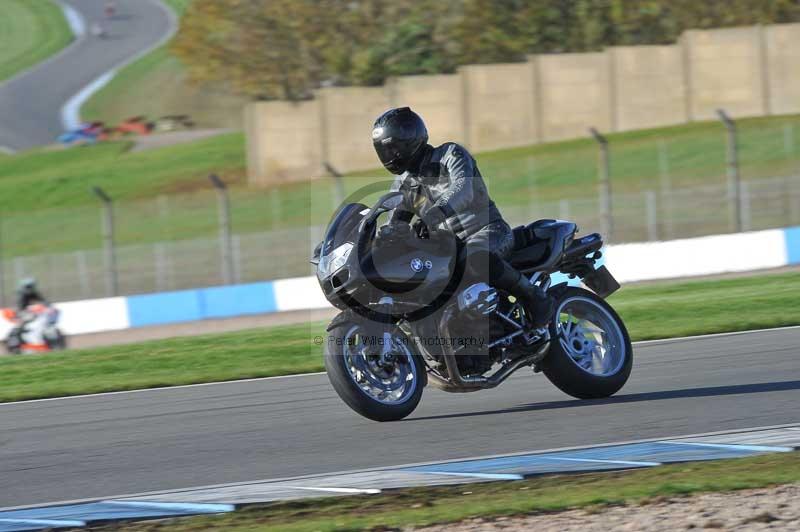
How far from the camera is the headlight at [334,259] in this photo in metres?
7.56

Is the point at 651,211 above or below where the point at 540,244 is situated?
above

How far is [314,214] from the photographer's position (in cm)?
2720

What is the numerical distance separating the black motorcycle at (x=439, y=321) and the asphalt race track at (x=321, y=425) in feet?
0.82

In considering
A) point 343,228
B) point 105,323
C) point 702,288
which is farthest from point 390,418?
point 105,323

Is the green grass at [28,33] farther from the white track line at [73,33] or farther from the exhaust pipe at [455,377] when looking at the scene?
the exhaust pipe at [455,377]

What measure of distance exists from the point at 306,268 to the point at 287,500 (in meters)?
18.2

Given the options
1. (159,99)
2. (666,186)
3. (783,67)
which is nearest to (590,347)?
(666,186)

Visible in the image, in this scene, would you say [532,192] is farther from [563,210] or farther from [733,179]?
[733,179]

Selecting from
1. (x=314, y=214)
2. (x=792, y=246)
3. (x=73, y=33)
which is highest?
(x=73, y=33)

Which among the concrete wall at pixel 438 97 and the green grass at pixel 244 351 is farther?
the concrete wall at pixel 438 97

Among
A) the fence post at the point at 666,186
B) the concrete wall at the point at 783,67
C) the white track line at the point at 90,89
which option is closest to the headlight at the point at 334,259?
the fence post at the point at 666,186

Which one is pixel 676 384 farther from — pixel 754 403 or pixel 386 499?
pixel 386 499

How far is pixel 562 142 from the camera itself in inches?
1597

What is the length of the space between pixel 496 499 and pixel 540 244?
2.81 m
